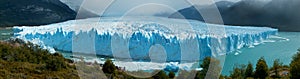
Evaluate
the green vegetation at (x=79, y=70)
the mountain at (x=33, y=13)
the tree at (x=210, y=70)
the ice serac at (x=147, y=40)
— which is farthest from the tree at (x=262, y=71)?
the mountain at (x=33, y=13)

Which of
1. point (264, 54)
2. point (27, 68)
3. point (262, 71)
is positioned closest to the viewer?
point (27, 68)

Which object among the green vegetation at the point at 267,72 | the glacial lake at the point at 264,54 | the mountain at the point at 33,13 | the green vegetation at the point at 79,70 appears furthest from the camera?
the mountain at the point at 33,13

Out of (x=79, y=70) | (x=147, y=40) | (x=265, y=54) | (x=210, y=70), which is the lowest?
(x=265, y=54)

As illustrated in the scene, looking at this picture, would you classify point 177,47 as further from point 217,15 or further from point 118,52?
point 217,15

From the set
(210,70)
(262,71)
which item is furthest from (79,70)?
(262,71)

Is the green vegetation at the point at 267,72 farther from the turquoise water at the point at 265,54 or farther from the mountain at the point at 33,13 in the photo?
the mountain at the point at 33,13

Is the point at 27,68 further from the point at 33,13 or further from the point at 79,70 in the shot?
the point at 33,13
